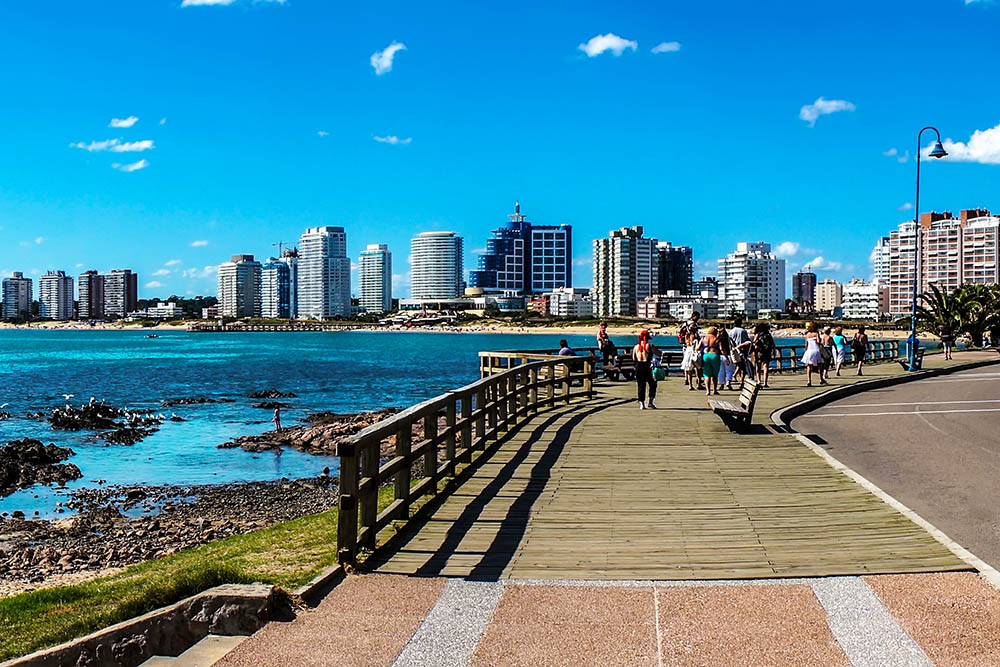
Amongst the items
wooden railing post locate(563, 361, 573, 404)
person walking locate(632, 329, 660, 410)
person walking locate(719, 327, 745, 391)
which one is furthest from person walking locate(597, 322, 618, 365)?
person walking locate(632, 329, 660, 410)

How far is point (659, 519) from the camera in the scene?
862cm

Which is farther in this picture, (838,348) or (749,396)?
(838,348)

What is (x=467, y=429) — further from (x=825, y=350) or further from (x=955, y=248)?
(x=955, y=248)

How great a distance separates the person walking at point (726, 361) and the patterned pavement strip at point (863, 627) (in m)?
15.7

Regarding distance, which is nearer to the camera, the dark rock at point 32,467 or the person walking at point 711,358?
the dark rock at point 32,467

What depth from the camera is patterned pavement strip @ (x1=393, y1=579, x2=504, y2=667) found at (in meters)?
5.23

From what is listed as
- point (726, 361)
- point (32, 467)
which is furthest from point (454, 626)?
point (32, 467)

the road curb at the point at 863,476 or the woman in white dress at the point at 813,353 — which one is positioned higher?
the woman in white dress at the point at 813,353

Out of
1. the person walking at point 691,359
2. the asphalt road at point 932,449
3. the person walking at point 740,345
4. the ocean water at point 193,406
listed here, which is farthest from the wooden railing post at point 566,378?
the ocean water at point 193,406

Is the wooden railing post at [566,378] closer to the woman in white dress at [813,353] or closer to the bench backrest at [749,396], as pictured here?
the bench backrest at [749,396]

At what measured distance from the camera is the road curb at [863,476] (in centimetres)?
687

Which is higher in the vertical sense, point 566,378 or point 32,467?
point 566,378

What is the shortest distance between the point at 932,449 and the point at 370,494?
10232 millimetres

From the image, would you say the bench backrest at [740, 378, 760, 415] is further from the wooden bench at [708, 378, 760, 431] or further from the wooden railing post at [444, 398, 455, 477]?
the wooden railing post at [444, 398, 455, 477]
